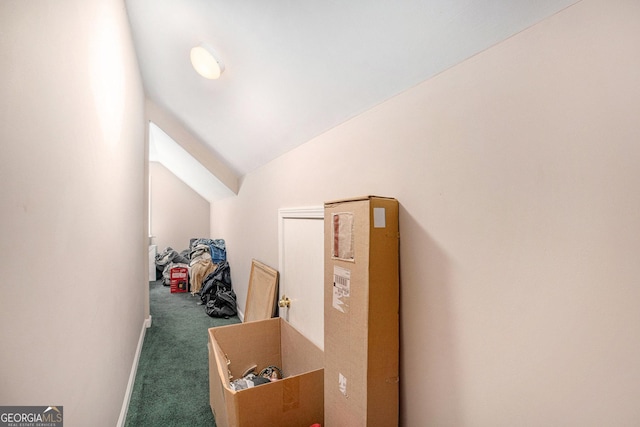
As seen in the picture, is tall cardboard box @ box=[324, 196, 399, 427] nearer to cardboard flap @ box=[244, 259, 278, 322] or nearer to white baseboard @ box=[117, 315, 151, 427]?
cardboard flap @ box=[244, 259, 278, 322]

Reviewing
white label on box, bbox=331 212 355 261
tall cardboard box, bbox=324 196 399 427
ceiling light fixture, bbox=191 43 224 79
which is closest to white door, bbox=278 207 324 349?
white label on box, bbox=331 212 355 261

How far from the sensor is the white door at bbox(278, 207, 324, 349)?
1.84 meters

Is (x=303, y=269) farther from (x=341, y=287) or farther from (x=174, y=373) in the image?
(x=174, y=373)

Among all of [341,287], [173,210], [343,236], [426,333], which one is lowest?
[426,333]

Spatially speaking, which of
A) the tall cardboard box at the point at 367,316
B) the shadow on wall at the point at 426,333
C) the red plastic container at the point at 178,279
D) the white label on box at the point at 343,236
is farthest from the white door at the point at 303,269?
the red plastic container at the point at 178,279

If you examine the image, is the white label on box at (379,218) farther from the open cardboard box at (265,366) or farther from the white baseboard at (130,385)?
the white baseboard at (130,385)

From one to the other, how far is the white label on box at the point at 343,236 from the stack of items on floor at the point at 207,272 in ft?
10.2

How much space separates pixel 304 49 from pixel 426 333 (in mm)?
1264

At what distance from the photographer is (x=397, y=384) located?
1.13 meters

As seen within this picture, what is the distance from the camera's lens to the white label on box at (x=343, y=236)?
3.82ft

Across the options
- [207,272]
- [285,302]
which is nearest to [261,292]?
[285,302]

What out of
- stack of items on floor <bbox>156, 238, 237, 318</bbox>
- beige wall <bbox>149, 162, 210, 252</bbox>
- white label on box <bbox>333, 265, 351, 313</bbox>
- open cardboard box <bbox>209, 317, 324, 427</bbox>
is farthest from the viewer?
beige wall <bbox>149, 162, 210, 252</bbox>

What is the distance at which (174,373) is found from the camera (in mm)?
2539

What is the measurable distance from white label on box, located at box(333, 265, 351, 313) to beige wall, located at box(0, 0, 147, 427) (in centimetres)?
92
